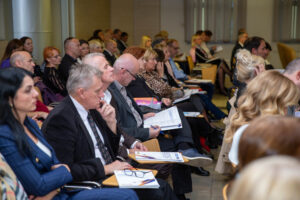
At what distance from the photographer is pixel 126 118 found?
4.16m

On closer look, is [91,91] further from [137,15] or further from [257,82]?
[137,15]

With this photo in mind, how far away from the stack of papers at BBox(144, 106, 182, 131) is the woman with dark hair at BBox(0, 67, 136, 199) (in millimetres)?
1635

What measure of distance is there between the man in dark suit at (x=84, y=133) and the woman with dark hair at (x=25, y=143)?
20 cm

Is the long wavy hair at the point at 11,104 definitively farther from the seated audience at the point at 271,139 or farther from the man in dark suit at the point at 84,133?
the seated audience at the point at 271,139

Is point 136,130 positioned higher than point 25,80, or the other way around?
point 25,80

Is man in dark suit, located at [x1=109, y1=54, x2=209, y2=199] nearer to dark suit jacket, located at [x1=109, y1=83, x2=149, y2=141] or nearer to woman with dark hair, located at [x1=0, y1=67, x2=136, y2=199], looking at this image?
dark suit jacket, located at [x1=109, y1=83, x2=149, y2=141]

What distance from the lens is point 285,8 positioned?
13047 mm

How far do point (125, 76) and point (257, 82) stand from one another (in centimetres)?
189

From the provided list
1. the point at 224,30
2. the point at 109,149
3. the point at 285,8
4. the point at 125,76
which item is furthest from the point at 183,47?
the point at 109,149

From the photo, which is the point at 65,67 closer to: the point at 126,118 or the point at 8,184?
the point at 126,118

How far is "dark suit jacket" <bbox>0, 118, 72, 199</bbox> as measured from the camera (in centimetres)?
225

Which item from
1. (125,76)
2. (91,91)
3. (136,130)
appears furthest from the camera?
(125,76)

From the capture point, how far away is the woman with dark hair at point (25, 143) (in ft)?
7.42

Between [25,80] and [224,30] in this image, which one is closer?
[25,80]
